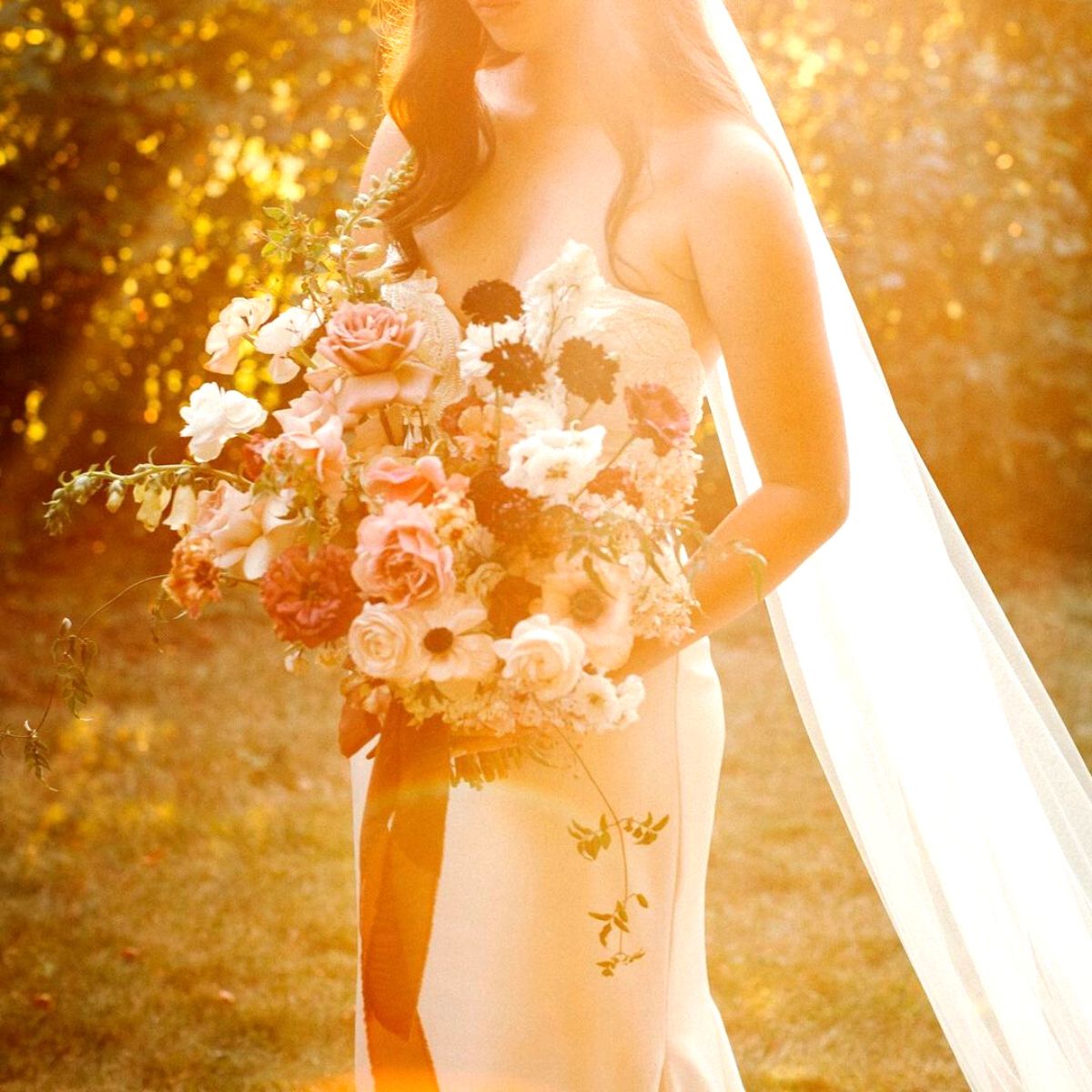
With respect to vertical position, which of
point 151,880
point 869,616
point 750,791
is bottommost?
point 750,791

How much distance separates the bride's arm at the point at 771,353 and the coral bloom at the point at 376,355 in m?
0.58

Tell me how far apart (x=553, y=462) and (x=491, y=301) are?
0.29 m

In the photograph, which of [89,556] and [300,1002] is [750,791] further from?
[89,556]

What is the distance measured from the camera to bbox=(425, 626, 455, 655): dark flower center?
196cm

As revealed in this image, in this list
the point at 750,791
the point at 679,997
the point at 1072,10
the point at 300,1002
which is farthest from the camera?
the point at 1072,10

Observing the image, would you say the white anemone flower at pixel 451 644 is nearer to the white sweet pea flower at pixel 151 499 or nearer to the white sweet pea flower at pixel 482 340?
the white sweet pea flower at pixel 482 340

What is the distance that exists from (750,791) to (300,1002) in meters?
2.31

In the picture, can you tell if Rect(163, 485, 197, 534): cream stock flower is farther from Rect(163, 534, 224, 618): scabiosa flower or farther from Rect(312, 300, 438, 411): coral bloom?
Rect(312, 300, 438, 411): coral bloom

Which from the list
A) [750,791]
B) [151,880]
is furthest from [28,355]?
[750,791]

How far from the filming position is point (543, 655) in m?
1.89

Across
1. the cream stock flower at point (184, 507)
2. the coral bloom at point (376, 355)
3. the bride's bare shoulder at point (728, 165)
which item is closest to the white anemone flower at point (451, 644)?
the coral bloom at point (376, 355)

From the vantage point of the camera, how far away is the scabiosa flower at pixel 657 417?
2041 millimetres

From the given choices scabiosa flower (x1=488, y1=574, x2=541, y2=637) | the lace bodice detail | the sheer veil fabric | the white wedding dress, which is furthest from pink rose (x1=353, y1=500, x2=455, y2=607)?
the sheer veil fabric

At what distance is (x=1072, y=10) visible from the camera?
930 cm
